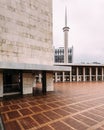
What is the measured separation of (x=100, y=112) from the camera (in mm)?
5305

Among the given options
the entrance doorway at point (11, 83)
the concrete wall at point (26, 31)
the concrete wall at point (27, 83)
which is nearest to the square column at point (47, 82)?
the concrete wall at point (26, 31)

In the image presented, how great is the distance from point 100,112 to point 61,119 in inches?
72.7

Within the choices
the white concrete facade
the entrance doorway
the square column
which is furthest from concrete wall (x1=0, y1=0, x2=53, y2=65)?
the white concrete facade

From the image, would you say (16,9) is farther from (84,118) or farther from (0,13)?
(84,118)

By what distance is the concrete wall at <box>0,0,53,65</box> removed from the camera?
8.72m

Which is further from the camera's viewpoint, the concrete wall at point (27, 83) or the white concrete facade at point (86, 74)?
the white concrete facade at point (86, 74)

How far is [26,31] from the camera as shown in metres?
9.84

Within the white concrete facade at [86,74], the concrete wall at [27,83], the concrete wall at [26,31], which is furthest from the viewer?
the white concrete facade at [86,74]

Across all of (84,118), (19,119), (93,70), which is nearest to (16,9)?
(19,119)

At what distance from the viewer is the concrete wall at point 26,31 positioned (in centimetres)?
872

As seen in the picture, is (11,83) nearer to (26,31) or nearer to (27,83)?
(27,83)

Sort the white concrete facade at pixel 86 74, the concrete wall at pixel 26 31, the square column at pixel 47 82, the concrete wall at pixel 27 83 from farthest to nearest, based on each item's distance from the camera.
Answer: the white concrete facade at pixel 86 74 → the square column at pixel 47 82 → the concrete wall at pixel 27 83 → the concrete wall at pixel 26 31

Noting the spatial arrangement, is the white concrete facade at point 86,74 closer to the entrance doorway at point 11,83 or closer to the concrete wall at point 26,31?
the entrance doorway at point 11,83

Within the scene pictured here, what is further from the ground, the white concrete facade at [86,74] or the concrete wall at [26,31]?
the concrete wall at [26,31]
